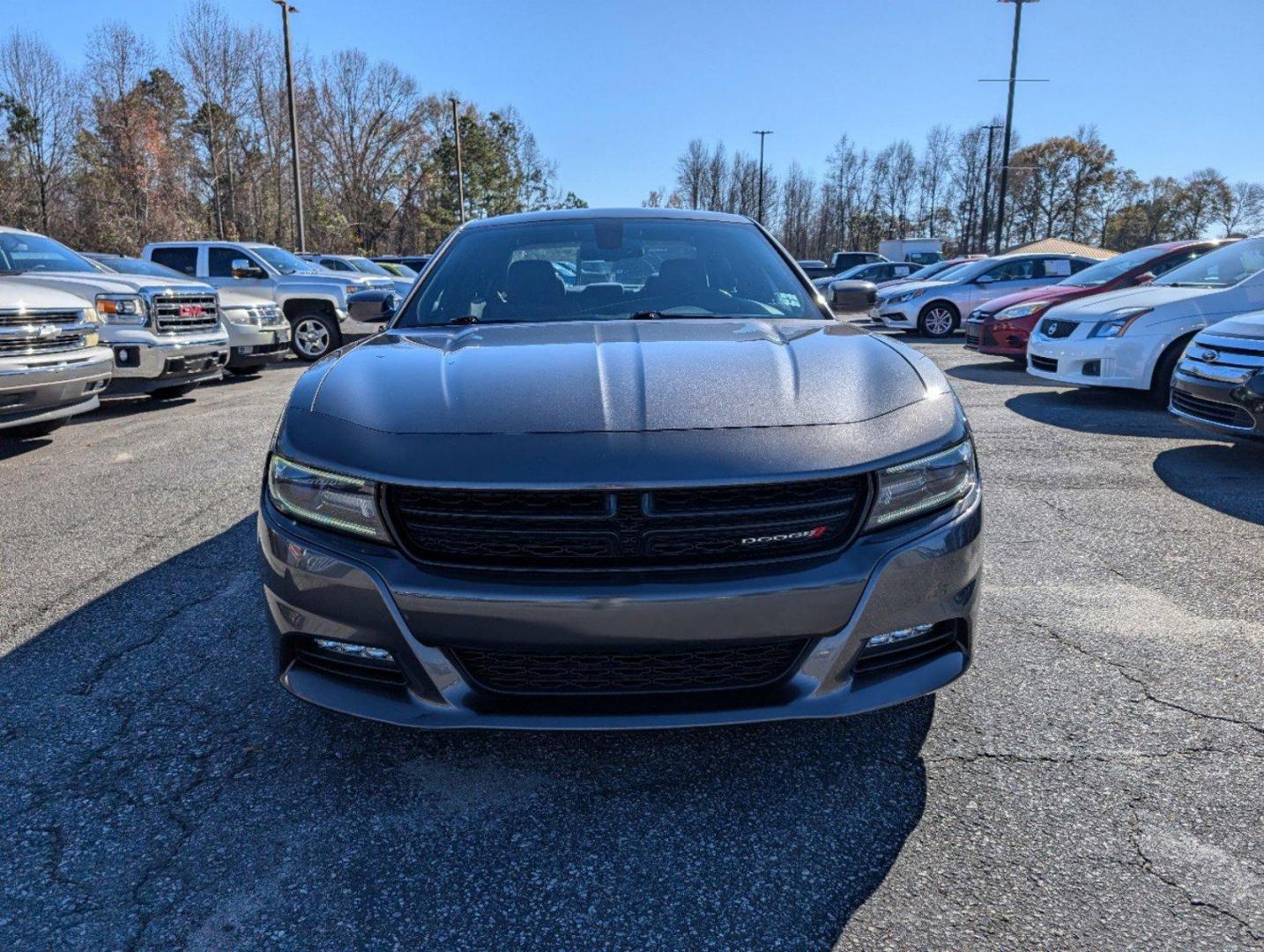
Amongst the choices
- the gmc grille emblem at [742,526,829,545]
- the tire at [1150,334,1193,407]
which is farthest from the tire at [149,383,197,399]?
the tire at [1150,334,1193,407]

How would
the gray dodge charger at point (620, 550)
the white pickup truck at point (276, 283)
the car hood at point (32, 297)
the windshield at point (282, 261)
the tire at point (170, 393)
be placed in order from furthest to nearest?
the windshield at point (282, 261)
the white pickup truck at point (276, 283)
the tire at point (170, 393)
the car hood at point (32, 297)
the gray dodge charger at point (620, 550)

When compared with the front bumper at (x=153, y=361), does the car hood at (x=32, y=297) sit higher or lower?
higher

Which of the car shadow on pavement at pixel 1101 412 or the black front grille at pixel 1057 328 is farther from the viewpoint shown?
the black front grille at pixel 1057 328

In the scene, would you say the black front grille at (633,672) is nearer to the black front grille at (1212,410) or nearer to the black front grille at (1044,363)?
the black front grille at (1212,410)

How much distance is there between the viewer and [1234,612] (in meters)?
3.23

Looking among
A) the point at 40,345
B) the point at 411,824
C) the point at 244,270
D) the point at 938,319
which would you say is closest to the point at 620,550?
the point at 411,824

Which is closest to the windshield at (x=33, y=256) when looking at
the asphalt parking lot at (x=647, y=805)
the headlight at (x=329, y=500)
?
the asphalt parking lot at (x=647, y=805)

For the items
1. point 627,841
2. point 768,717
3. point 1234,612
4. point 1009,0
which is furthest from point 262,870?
point 1009,0

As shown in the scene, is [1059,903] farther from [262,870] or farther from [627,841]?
[262,870]

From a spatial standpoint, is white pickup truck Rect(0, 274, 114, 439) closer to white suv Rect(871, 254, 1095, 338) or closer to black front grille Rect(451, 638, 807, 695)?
black front grille Rect(451, 638, 807, 695)

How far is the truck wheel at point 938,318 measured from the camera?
15.8m

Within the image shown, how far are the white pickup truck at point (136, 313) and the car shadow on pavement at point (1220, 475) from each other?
8.17 meters

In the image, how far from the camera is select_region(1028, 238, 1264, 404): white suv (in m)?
7.23

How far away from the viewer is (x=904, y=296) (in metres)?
16.2
